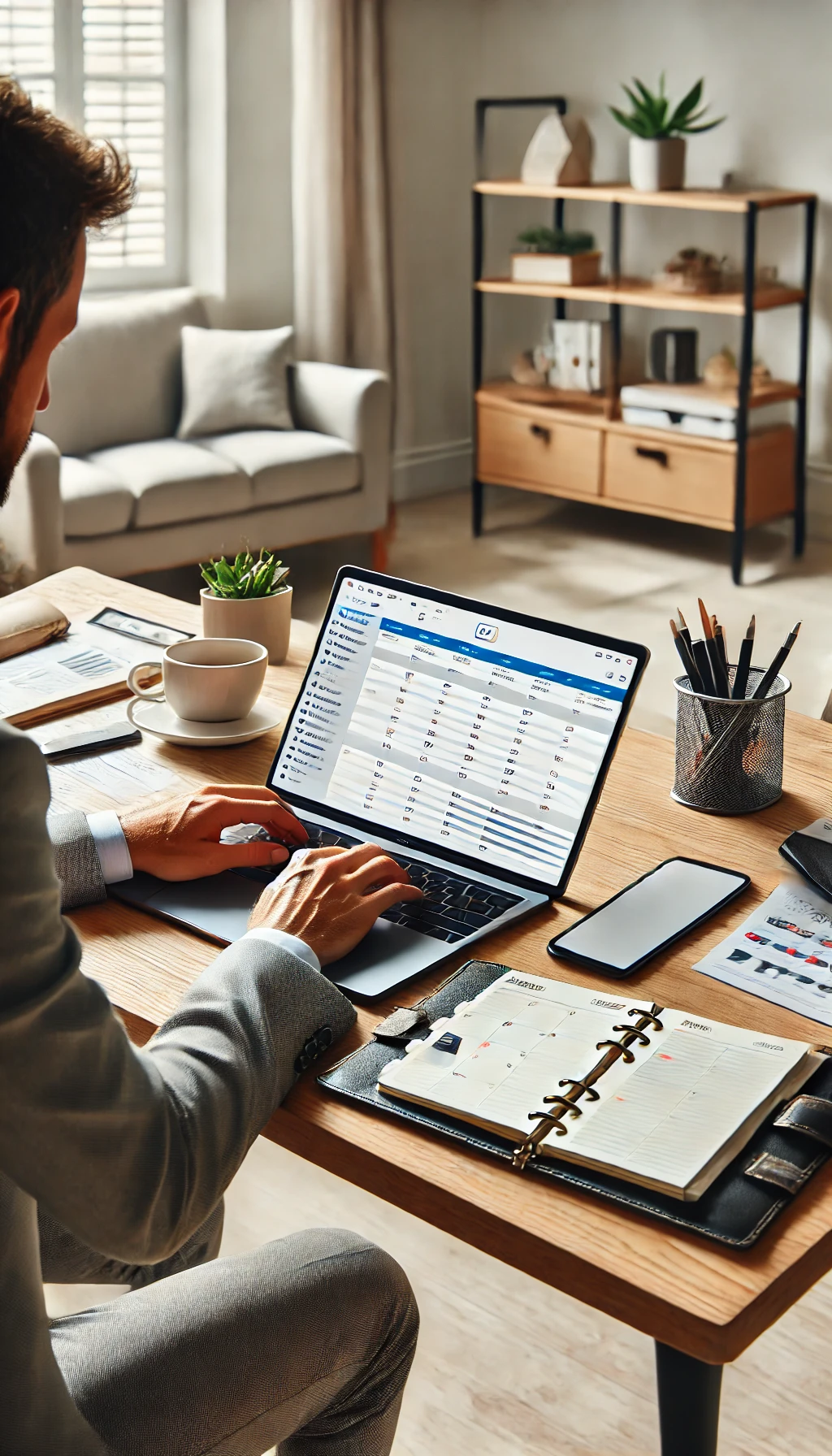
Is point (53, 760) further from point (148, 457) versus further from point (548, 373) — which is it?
point (548, 373)

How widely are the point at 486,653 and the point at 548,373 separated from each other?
4363mm

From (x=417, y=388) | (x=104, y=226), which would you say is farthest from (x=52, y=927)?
(x=417, y=388)

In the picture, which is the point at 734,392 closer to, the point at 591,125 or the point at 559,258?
the point at 559,258

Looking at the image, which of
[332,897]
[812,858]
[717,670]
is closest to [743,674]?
[717,670]

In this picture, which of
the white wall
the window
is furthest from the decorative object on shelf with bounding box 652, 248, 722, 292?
the window

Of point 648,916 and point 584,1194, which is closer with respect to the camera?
point 584,1194

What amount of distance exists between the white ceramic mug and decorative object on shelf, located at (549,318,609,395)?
3.87m

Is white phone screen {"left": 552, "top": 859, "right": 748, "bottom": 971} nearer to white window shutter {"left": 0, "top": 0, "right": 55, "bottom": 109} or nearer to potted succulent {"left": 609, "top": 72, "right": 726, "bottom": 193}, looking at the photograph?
potted succulent {"left": 609, "top": 72, "right": 726, "bottom": 193}

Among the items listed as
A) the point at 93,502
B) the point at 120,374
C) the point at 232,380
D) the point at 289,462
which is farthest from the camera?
the point at 232,380

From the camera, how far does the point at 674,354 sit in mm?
4969

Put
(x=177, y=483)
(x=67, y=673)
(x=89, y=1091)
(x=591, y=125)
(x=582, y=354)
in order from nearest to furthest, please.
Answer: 1. (x=89, y=1091)
2. (x=67, y=673)
3. (x=177, y=483)
4. (x=582, y=354)
5. (x=591, y=125)

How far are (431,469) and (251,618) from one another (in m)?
4.39

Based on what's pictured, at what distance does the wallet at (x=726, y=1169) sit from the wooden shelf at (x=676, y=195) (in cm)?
407

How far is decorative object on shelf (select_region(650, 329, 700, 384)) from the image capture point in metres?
4.95
